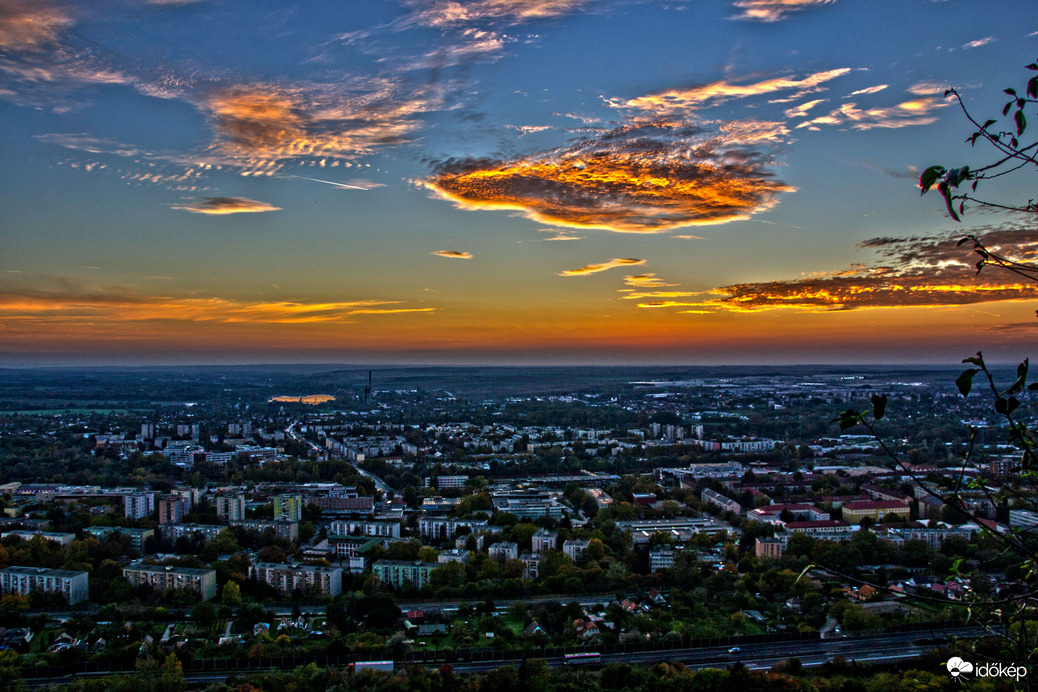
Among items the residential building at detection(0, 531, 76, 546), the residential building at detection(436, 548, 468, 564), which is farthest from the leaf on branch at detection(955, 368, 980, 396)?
the residential building at detection(0, 531, 76, 546)

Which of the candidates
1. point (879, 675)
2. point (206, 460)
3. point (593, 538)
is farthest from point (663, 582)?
point (206, 460)

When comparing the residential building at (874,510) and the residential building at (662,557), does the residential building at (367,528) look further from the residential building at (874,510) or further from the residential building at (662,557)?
the residential building at (874,510)

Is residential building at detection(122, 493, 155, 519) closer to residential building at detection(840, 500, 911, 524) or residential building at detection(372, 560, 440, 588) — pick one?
residential building at detection(372, 560, 440, 588)

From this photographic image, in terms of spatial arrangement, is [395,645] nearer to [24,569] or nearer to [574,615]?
[574,615]

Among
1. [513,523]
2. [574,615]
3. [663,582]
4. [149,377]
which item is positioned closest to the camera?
[574,615]

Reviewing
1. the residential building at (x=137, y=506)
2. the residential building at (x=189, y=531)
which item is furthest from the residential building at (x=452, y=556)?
the residential building at (x=137, y=506)

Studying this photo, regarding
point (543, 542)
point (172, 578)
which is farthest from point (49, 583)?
point (543, 542)
